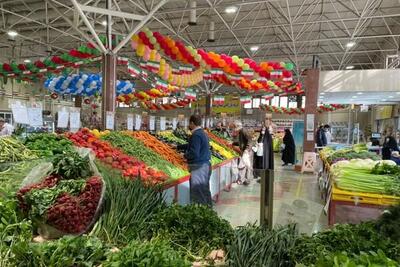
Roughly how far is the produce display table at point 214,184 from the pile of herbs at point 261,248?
1710 millimetres

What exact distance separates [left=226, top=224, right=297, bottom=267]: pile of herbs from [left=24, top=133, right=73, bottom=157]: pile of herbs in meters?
2.55

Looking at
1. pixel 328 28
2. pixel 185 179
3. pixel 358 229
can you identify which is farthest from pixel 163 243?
pixel 328 28

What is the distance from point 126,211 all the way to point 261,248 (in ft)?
3.30

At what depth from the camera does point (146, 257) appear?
1.66 m

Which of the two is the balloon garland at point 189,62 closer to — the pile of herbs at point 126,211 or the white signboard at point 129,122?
the white signboard at point 129,122

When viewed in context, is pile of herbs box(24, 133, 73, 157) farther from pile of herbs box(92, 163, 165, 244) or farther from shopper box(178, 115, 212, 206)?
shopper box(178, 115, 212, 206)

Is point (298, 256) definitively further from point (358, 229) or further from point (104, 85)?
point (104, 85)

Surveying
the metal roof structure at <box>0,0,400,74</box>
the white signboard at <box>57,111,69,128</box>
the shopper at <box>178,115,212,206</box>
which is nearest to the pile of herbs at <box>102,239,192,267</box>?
the shopper at <box>178,115,212,206</box>

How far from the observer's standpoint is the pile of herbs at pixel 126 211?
7.42 ft

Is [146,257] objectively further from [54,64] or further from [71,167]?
[54,64]

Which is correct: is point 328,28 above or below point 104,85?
above

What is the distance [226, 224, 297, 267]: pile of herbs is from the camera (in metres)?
1.77

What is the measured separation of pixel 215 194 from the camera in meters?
6.70

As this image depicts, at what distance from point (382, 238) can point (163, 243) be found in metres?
1.20
